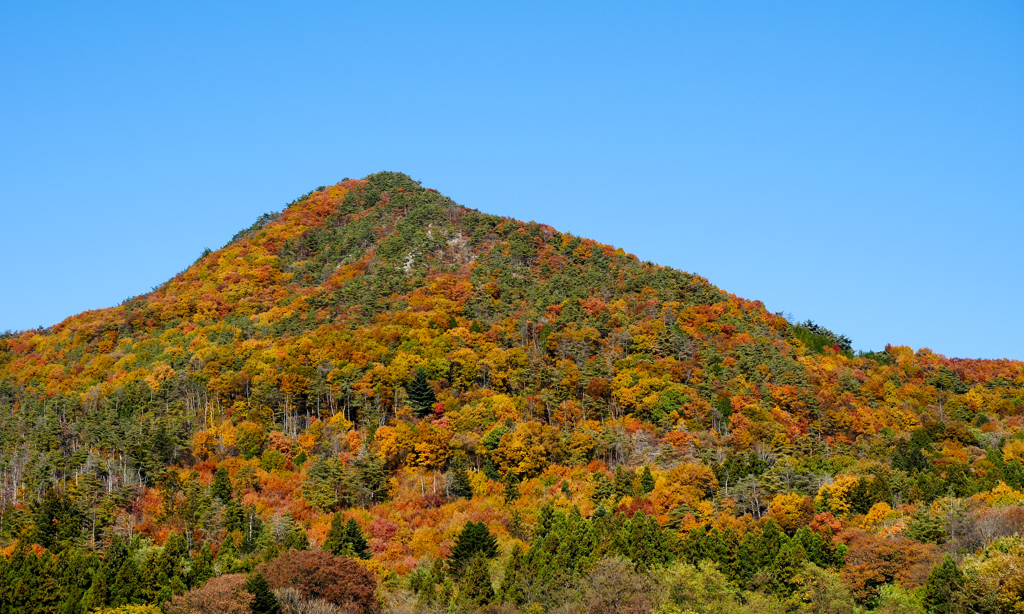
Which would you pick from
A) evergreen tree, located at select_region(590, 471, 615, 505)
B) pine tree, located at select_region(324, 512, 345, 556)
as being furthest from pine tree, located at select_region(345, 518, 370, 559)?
evergreen tree, located at select_region(590, 471, 615, 505)

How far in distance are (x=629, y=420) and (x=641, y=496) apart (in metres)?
17.3

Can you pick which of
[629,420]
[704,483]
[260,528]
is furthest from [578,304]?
[260,528]

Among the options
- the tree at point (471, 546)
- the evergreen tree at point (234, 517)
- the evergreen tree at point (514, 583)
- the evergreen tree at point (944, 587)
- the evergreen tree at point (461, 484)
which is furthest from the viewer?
the evergreen tree at point (461, 484)

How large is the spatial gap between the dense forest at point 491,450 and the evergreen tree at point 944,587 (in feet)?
0.59

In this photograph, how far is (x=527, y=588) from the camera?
66.0 m

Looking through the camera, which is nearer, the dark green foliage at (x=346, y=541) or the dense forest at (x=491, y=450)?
the dense forest at (x=491, y=450)

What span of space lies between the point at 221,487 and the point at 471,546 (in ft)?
74.3

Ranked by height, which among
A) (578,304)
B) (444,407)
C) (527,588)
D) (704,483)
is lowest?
(527,588)

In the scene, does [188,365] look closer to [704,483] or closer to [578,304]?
[578,304]

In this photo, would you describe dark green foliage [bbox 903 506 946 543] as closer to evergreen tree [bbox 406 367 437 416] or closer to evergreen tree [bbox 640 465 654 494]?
evergreen tree [bbox 640 465 654 494]

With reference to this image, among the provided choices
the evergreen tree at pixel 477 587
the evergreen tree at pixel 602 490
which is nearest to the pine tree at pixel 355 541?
the evergreen tree at pixel 477 587

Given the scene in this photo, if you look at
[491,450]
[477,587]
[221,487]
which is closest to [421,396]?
[491,450]

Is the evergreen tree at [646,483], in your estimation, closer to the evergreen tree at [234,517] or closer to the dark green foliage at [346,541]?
the dark green foliage at [346,541]

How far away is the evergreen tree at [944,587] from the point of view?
205ft
